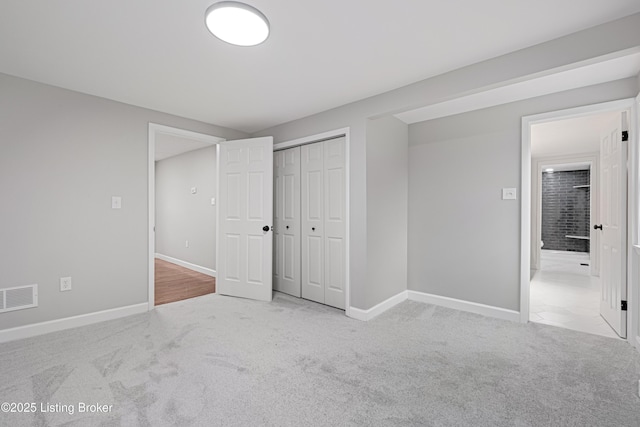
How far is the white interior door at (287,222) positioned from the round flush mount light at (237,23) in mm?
1949

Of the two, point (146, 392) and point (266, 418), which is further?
point (146, 392)

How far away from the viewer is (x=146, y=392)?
6.05 ft

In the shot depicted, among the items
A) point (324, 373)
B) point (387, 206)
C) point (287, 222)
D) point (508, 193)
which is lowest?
point (324, 373)

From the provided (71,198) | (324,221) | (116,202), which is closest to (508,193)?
(324,221)

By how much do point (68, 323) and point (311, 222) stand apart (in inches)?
103

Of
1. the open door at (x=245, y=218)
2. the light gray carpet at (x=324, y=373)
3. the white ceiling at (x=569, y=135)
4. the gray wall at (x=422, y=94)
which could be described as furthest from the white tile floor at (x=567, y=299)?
the open door at (x=245, y=218)

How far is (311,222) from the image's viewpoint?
372cm

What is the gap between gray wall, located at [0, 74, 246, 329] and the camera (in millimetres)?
2588

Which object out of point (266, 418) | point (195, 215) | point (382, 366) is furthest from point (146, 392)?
point (195, 215)

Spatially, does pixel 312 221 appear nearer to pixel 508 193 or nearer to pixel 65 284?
pixel 508 193

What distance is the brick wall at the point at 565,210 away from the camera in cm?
822

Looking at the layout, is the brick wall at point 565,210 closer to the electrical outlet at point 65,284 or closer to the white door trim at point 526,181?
the white door trim at point 526,181

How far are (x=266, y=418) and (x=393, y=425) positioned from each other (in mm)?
683

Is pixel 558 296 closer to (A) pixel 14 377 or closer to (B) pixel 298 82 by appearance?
(B) pixel 298 82
